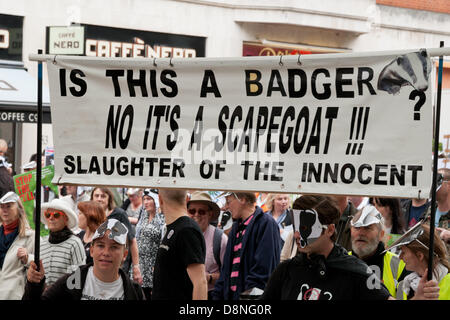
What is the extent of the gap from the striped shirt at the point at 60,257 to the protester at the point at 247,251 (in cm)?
142

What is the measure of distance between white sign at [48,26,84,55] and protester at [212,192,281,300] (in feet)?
31.9

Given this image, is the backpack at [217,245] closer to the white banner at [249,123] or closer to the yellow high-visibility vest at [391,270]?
the yellow high-visibility vest at [391,270]

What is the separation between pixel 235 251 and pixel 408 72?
9.99 ft

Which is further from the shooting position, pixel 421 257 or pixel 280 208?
pixel 280 208

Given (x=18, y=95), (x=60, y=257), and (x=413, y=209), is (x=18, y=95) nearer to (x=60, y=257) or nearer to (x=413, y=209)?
(x=60, y=257)

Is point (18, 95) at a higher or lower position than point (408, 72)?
higher

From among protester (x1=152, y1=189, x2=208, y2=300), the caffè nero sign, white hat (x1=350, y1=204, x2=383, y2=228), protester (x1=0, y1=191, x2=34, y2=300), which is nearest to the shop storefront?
the caffè nero sign

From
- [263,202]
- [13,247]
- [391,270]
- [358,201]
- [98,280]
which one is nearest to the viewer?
[98,280]

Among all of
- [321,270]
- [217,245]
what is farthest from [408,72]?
[217,245]

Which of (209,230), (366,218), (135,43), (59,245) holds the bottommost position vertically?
(59,245)

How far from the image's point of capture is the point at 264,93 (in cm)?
524

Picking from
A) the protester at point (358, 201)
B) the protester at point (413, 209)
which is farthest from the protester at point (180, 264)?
the protester at point (358, 201)

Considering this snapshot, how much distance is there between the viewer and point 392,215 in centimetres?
886
